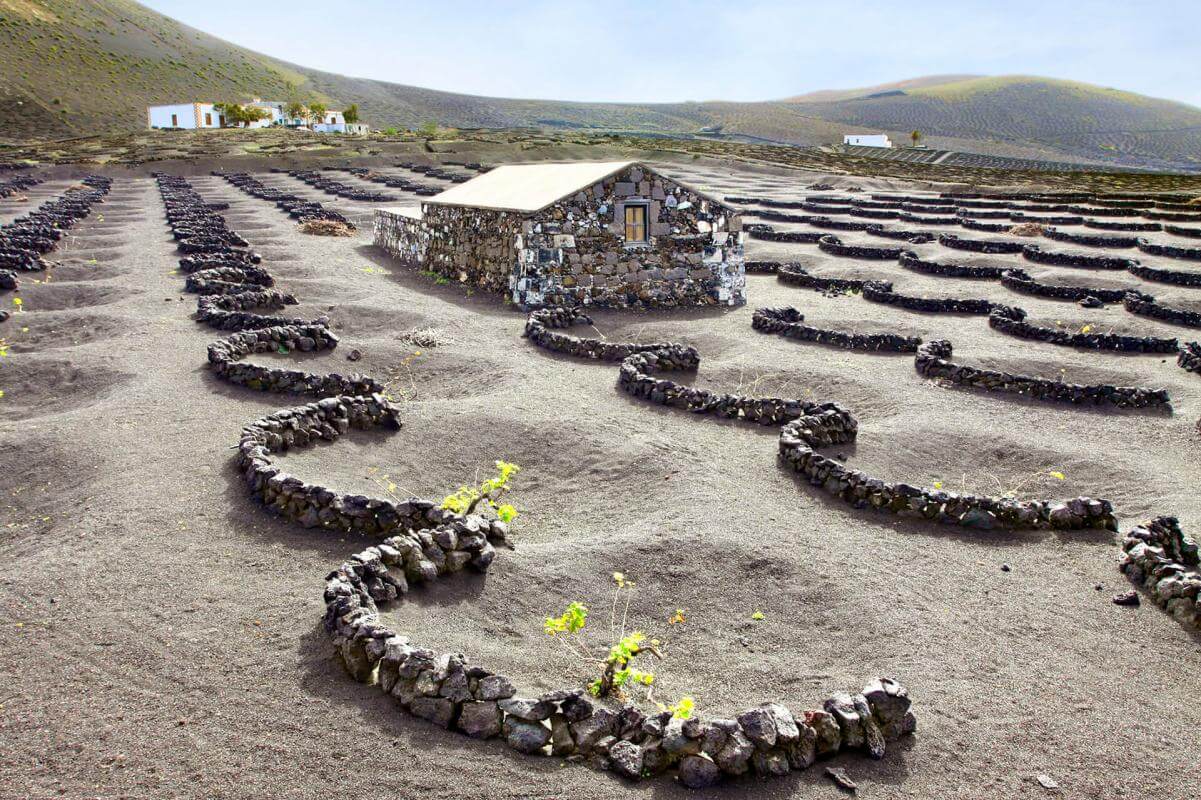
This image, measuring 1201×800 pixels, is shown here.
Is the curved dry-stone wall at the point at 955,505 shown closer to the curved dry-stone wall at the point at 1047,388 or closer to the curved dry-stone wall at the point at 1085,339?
the curved dry-stone wall at the point at 1047,388

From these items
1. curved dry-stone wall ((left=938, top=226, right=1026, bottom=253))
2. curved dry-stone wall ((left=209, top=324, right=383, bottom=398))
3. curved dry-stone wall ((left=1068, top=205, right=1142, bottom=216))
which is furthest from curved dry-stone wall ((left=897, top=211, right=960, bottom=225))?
curved dry-stone wall ((left=209, top=324, right=383, bottom=398))

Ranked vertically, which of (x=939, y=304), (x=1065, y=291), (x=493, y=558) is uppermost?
(x=1065, y=291)

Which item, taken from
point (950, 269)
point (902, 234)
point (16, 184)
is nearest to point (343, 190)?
point (16, 184)

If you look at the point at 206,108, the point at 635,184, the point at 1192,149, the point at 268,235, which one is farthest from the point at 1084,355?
the point at 1192,149

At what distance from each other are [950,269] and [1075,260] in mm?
5152

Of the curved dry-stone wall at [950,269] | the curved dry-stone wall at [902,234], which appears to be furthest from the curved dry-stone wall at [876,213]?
the curved dry-stone wall at [950,269]

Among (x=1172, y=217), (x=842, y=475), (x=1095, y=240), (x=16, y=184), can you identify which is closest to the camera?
(x=842, y=475)

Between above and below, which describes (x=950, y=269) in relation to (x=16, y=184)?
above

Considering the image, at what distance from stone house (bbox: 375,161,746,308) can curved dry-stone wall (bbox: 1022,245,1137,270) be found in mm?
13746

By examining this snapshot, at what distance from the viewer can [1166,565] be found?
27.7 feet

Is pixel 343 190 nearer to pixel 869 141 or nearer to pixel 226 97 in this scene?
pixel 226 97

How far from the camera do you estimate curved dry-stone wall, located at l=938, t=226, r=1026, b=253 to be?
32750mm

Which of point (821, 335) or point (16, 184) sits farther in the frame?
point (16, 184)

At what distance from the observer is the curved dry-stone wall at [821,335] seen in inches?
702
